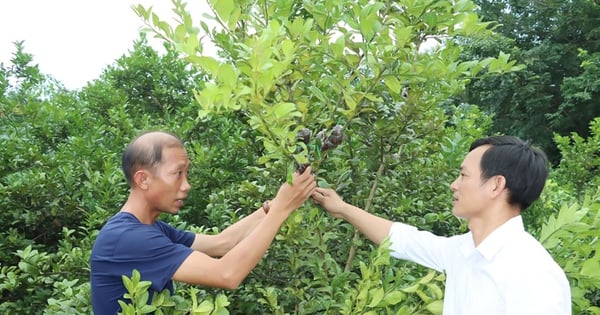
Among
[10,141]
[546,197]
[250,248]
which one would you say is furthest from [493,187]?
[10,141]

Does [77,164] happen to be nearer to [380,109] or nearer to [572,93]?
[380,109]

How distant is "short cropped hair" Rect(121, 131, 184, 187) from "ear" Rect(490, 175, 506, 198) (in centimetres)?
115

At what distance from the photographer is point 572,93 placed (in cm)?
2003

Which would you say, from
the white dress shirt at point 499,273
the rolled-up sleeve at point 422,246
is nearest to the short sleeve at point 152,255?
the rolled-up sleeve at point 422,246

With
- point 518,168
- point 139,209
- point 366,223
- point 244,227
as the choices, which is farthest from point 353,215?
point 139,209

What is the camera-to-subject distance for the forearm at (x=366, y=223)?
240 cm

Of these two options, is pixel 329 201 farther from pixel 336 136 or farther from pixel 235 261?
pixel 235 261

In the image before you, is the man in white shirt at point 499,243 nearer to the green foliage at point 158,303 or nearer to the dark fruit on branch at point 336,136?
the dark fruit on branch at point 336,136

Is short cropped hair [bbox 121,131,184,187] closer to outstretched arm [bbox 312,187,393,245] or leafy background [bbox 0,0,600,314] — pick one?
leafy background [bbox 0,0,600,314]

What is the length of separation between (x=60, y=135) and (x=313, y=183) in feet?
10.8

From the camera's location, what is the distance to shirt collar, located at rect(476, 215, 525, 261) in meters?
1.86

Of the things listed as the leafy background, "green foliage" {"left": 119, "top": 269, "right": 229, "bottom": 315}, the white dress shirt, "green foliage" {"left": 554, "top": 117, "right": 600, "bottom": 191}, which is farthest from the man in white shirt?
"green foliage" {"left": 554, "top": 117, "right": 600, "bottom": 191}

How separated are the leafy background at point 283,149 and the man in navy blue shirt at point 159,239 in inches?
4.3

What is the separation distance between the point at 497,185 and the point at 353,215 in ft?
2.22
